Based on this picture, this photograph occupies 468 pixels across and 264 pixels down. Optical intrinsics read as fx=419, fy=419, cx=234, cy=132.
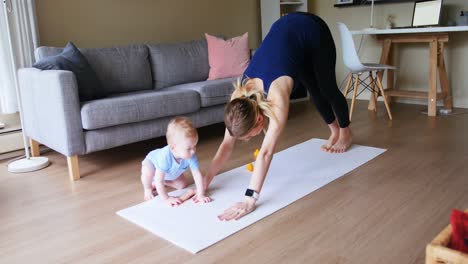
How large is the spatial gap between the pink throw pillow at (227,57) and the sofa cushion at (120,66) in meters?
0.60

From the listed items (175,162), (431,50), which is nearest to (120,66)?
(175,162)

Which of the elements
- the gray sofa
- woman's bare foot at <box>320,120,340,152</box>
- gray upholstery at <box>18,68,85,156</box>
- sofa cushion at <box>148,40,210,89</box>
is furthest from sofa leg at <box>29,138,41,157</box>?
woman's bare foot at <box>320,120,340,152</box>

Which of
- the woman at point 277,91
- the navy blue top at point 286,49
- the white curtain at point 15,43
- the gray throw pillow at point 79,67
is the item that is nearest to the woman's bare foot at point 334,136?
the woman at point 277,91

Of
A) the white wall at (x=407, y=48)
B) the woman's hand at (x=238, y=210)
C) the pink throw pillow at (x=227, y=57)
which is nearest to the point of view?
the woman's hand at (x=238, y=210)

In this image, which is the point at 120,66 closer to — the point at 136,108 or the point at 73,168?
the point at 136,108

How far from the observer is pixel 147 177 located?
2.13 m

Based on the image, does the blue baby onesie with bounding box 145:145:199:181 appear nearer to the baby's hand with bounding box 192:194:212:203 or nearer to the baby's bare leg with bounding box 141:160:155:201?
the baby's bare leg with bounding box 141:160:155:201

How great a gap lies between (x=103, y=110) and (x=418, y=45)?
340cm

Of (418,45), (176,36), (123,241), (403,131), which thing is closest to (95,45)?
(176,36)

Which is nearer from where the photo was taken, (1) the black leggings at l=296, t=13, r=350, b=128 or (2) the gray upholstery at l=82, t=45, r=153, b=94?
(1) the black leggings at l=296, t=13, r=350, b=128

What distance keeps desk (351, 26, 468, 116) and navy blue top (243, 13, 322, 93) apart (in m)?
1.72

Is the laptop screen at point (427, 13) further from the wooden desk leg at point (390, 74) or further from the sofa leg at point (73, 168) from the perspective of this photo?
the sofa leg at point (73, 168)

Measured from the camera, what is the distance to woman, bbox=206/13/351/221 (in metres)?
1.82

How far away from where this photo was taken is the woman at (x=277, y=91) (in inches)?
71.5
